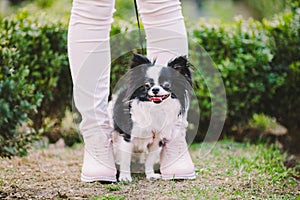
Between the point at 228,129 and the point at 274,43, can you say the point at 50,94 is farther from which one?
the point at 274,43

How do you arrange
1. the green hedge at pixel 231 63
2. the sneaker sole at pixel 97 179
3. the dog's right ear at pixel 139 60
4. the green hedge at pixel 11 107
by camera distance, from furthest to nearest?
the green hedge at pixel 231 63
the sneaker sole at pixel 97 179
the dog's right ear at pixel 139 60
the green hedge at pixel 11 107

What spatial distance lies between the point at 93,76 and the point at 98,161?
45 centimetres

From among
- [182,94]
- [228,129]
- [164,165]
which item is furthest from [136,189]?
[228,129]

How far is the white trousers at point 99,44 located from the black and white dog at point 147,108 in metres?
0.10

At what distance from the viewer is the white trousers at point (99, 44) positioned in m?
2.58

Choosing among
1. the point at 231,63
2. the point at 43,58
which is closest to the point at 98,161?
the point at 43,58

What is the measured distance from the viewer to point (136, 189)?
258cm

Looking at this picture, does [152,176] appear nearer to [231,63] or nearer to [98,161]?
[98,161]

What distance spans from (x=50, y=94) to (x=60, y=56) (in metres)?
0.30

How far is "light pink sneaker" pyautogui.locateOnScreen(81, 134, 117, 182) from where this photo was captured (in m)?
2.68

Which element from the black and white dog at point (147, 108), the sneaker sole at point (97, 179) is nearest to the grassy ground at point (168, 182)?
the sneaker sole at point (97, 179)

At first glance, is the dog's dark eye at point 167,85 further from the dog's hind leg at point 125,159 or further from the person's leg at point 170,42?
the dog's hind leg at point 125,159

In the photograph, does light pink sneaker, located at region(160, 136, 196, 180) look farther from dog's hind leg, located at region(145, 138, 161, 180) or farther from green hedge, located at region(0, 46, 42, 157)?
green hedge, located at region(0, 46, 42, 157)

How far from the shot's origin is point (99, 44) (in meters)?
2.63
